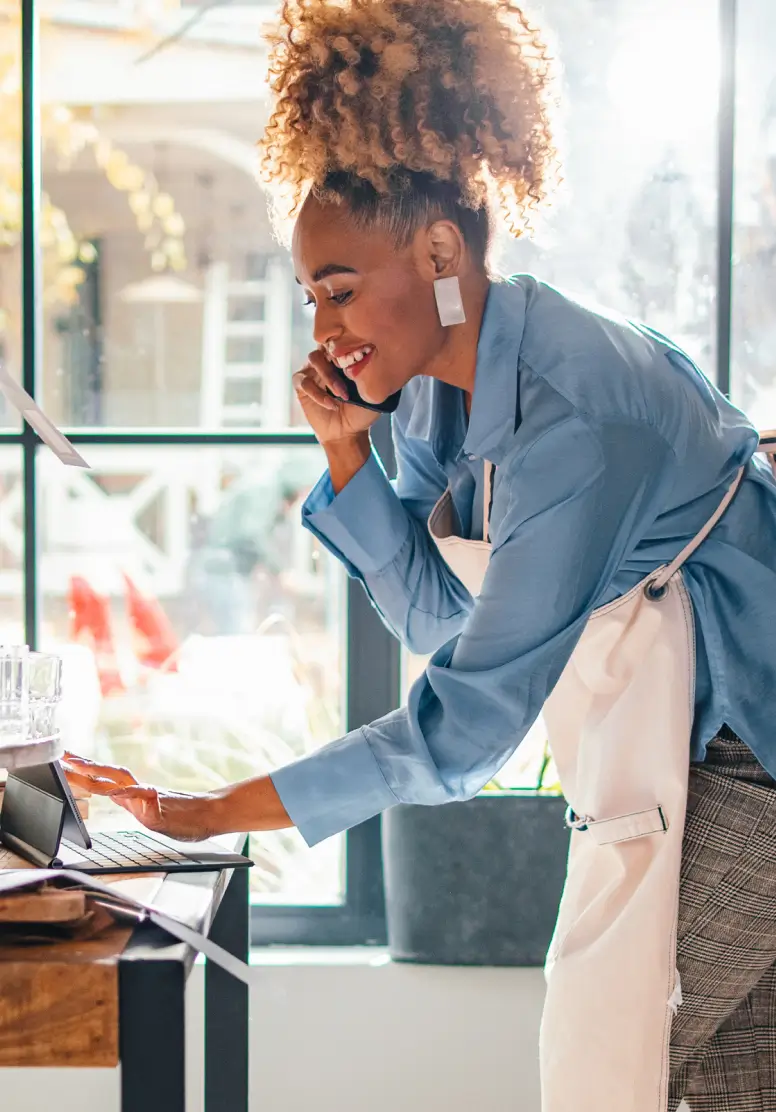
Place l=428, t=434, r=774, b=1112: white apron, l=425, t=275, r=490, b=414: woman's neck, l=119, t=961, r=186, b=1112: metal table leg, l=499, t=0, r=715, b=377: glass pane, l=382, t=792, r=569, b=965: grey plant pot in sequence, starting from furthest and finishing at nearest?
l=499, t=0, r=715, b=377: glass pane → l=382, t=792, r=569, b=965: grey plant pot → l=425, t=275, r=490, b=414: woman's neck → l=428, t=434, r=774, b=1112: white apron → l=119, t=961, r=186, b=1112: metal table leg

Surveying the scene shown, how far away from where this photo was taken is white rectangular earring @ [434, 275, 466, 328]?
4.02 ft

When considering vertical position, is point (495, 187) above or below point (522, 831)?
above

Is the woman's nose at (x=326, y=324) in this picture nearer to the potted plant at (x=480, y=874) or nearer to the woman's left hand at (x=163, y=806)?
the woman's left hand at (x=163, y=806)

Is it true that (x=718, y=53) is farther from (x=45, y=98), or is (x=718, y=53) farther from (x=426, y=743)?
(x=426, y=743)

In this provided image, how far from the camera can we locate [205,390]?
7.45 ft

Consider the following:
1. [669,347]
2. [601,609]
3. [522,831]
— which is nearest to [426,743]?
[601,609]

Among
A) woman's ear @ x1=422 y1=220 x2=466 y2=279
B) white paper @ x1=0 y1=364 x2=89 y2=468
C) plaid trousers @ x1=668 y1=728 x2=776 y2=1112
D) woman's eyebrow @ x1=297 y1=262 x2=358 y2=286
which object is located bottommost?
plaid trousers @ x1=668 y1=728 x2=776 y2=1112

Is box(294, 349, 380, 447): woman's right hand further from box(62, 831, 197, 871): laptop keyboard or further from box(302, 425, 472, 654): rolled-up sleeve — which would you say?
box(62, 831, 197, 871): laptop keyboard

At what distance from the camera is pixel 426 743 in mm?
1146

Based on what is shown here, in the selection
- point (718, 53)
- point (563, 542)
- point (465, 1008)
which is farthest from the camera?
point (718, 53)

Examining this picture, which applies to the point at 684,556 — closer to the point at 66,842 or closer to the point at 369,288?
the point at 369,288

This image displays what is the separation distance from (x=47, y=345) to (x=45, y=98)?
0.47 metres

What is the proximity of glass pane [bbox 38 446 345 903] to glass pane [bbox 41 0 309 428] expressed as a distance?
0.12m

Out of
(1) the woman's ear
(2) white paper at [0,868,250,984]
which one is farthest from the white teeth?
(2) white paper at [0,868,250,984]
